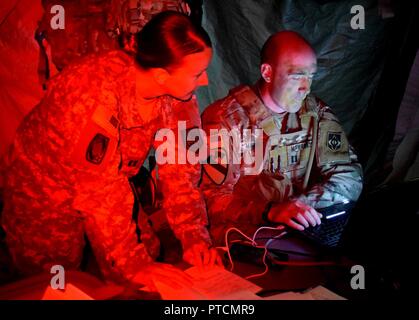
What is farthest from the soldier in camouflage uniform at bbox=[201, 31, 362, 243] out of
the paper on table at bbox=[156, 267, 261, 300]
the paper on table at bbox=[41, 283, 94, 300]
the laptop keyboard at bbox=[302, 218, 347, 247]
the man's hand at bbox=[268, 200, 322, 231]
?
the paper on table at bbox=[41, 283, 94, 300]

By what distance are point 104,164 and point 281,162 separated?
4.56 feet

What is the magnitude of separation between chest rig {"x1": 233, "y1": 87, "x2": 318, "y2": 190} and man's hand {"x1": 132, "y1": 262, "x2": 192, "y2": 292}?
3.84 feet

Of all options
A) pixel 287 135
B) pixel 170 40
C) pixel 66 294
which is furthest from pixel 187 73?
pixel 287 135

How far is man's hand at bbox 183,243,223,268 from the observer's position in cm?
183

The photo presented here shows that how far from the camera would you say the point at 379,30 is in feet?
9.71

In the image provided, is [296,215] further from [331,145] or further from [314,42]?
[314,42]

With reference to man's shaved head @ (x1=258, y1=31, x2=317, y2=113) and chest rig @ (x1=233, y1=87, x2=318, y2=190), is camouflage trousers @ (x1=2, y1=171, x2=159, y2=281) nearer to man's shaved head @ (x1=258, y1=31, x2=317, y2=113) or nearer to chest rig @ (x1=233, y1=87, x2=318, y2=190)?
chest rig @ (x1=233, y1=87, x2=318, y2=190)

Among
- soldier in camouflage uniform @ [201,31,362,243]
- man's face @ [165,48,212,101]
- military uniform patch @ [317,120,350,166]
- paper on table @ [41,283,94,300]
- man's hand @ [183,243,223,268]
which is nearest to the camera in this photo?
paper on table @ [41,283,94,300]

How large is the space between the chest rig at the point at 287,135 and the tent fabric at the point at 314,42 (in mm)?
366

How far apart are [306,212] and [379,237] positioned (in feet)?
1.22

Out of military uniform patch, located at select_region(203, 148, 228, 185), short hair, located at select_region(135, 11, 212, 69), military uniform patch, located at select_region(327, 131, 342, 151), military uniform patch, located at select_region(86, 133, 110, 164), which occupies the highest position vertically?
short hair, located at select_region(135, 11, 212, 69)

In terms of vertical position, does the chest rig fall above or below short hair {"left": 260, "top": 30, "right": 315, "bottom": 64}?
below

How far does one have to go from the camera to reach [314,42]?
297 centimetres

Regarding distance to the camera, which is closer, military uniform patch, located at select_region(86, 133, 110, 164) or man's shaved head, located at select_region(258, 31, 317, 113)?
military uniform patch, located at select_region(86, 133, 110, 164)
